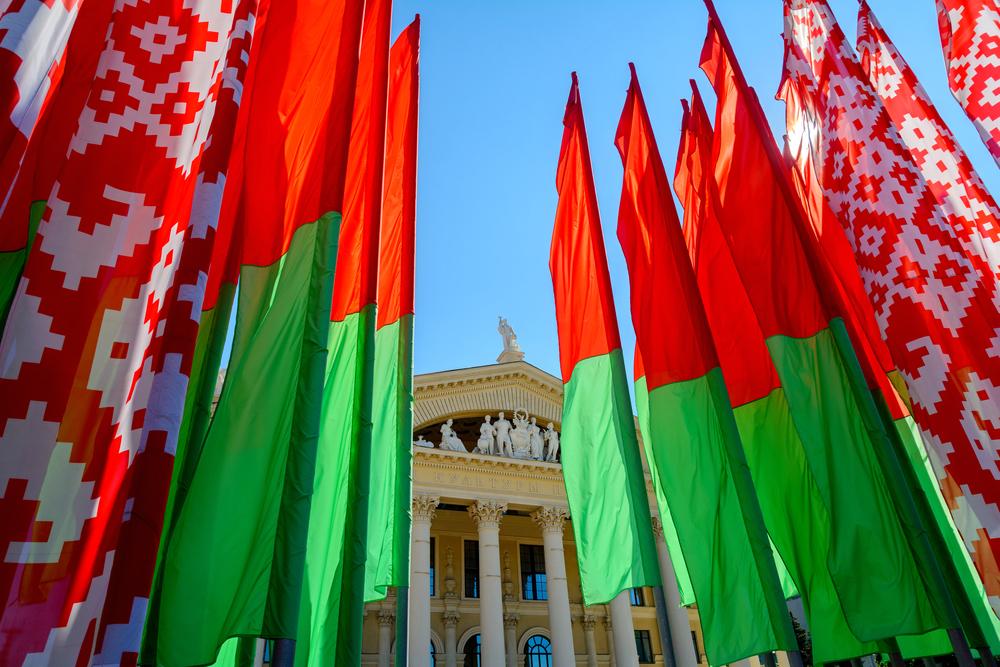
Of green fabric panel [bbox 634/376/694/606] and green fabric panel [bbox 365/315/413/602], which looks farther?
green fabric panel [bbox 634/376/694/606]

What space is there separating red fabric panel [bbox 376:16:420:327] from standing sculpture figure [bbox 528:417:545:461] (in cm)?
1720

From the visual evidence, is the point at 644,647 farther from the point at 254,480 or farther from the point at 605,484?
the point at 254,480

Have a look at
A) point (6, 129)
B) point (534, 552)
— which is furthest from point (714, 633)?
point (534, 552)

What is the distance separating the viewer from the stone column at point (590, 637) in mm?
25516

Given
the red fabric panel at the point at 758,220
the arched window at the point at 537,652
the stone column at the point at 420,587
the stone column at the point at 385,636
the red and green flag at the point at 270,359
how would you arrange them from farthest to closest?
the arched window at the point at 537,652, the stone column at the point at 385,636, the stone column at the point at 420,587, the red fabric panel at the point at 758,220, the red and green flag at the point at 270,359

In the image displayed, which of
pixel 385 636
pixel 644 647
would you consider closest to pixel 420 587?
pixel 385 636

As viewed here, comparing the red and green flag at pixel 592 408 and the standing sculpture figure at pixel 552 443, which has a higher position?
the standing sculpture figure at pixel 552 443

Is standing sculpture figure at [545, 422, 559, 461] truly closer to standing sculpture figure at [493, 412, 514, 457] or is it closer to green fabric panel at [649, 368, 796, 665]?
standing sculpture figure at [493, 412, 514, 457]

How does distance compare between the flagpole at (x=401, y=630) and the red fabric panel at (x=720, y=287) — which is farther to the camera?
the red fabric panel at (x=720, y=287)

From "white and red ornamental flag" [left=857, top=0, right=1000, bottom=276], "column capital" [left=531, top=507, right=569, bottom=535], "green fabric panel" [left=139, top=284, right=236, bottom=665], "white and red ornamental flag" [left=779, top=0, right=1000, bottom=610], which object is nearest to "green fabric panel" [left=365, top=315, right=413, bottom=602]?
"green fabric panel" [left=139, top=284, right=236, bottom=665]

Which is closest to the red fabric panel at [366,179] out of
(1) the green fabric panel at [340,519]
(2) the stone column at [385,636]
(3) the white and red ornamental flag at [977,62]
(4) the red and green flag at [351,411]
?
(4) the red and green flag at [351,411]

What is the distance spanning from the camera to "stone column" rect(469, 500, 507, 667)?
802 inches

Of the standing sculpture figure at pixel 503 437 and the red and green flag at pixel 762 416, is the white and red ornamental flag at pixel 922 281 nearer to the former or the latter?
→ the red and green flag at pixel 762 416

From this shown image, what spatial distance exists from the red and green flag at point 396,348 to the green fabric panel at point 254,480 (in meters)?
1.78
